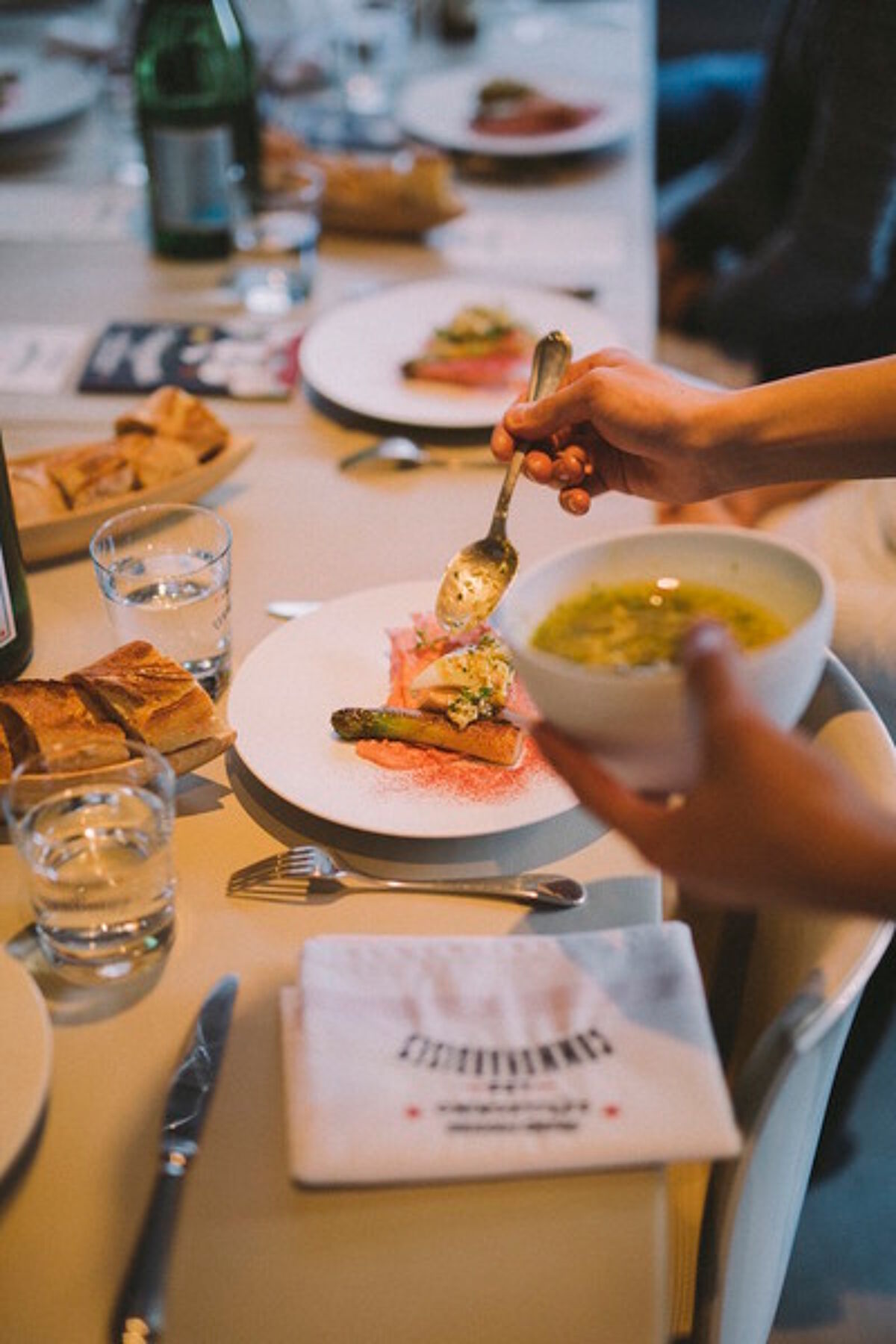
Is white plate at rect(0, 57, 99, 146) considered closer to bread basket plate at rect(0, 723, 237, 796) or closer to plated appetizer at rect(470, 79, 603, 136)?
plated appetizer at rect(470, 79, 603, 136)

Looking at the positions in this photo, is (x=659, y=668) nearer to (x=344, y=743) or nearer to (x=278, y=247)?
(x=344, y=743)

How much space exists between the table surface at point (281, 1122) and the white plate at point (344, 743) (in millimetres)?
34

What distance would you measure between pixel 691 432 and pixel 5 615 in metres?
0.55

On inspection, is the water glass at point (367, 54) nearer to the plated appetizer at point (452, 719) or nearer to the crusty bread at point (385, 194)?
the crusty bread at point (385, 194)

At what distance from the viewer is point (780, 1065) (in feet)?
2.42

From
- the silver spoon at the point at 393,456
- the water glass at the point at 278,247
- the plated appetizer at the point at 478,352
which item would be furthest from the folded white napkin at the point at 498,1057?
the water glass at the point at 278,247

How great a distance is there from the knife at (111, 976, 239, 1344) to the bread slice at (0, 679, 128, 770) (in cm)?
21

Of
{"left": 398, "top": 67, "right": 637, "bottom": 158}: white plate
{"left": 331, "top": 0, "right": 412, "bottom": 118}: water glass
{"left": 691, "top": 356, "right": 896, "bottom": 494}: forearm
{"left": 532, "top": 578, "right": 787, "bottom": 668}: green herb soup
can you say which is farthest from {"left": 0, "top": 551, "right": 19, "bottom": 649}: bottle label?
{"left": 331, "top": 0, "right": 412, "bottom": 118}: water glass

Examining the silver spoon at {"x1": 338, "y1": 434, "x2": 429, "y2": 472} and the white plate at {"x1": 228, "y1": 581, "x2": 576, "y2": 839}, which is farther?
the silver spoon at {"x1": 338, "y1": 434, "x2": 429, "y2": 472}

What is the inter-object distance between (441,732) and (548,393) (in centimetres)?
40

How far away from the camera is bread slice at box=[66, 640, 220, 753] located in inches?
37.2

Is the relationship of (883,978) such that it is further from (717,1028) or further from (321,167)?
(321,167)

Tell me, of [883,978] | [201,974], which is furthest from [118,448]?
[883,978]

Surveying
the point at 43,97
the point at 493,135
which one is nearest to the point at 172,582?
the point at 493,135
